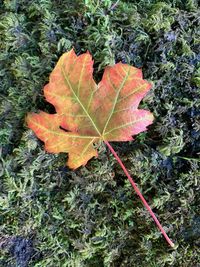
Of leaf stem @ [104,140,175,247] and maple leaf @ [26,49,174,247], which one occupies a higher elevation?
maple leaf @ [26,49,174,247]

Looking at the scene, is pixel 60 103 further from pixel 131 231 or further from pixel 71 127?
pixel 131 231

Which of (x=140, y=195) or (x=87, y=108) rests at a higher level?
(x=87, y=108)

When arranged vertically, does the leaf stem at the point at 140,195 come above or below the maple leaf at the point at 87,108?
below

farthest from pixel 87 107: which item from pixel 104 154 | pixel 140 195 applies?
pixel 140 195

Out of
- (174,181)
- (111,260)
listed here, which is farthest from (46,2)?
(111,260)

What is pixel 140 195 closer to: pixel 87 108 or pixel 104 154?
pixel 104 154
